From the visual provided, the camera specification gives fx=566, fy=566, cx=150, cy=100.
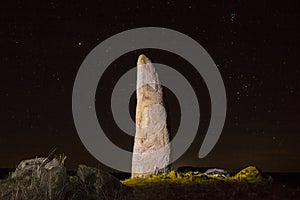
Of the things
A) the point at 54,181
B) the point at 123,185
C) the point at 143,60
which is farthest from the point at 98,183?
the point at 143,60

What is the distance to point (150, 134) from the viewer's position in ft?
68.1

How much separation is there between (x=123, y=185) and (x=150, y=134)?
4424 millimetres

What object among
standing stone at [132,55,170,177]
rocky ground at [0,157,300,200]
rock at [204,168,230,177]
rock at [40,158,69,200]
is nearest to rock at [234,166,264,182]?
rocky ground at [0,157,300,200]

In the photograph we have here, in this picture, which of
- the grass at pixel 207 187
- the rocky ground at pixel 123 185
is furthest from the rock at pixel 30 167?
the grass at pixel 207 187

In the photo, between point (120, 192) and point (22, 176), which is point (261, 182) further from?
point (22, 176)

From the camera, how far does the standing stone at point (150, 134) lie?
20750 millimetres

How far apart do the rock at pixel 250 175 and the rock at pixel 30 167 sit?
291 inches

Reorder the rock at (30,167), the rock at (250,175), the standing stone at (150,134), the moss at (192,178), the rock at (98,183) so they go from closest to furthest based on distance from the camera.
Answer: the rock at (30,167), the rock at (98,183), the moss at (192,178), the rock at (250,175), the standing stone at (150,134)

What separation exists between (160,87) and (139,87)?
791 millimetres

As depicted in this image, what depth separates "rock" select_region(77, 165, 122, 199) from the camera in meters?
15.2

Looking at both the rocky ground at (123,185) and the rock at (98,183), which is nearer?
the rocky ground at (123,185)

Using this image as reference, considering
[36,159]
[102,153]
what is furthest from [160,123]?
[36,159]

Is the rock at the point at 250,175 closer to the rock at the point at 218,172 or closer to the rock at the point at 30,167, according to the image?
the rock at the point at 218,172

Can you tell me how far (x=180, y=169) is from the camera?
2248cm
